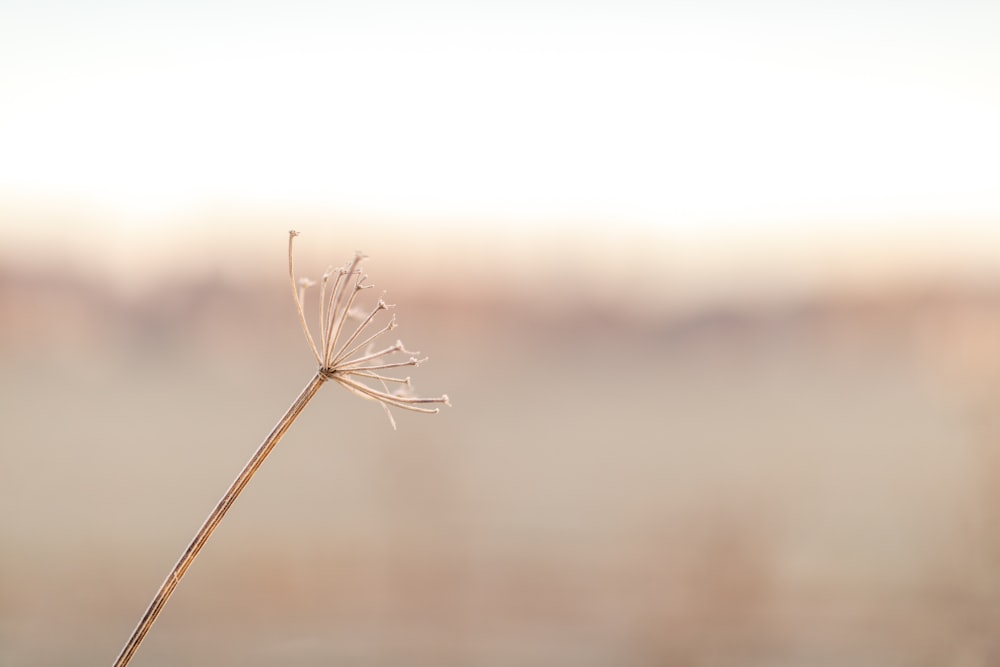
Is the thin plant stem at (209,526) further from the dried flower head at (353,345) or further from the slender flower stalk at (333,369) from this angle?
the dried flower head at (353,345)

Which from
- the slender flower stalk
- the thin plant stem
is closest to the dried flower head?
the slender flower stalk

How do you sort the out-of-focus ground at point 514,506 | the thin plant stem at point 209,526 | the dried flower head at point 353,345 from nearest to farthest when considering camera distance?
the thin plant stem at point 209,526
the dried flower head at point 353,345
the out-of-focus ground at point 514,506

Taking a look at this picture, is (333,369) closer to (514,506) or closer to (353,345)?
(353,345)

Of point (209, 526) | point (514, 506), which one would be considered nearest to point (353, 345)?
point (209, 526)

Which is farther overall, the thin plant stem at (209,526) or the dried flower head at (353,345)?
the dried flower head at (353,345)

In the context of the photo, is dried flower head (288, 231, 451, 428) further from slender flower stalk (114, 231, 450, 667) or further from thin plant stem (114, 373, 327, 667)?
thin plant stem (114, 373, 327, 667)

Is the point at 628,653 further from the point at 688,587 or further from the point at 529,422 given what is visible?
the point at 529,422

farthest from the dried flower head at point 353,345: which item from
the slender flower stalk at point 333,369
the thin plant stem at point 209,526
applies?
the thin plant stem at point 209,526

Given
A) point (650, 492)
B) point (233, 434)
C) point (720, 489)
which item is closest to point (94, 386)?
point (233, 434)
